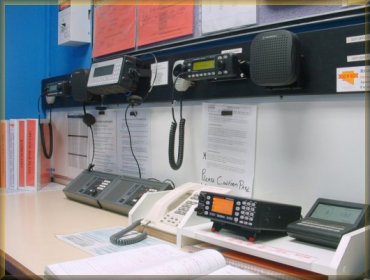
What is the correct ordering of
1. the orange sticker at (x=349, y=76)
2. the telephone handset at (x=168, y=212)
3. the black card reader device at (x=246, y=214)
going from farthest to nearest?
1. the telephone handset at (x=168, y=212)
2. the orange sticker at (x=349, y=76)
3. the black card reader device at (x=246, y=214)

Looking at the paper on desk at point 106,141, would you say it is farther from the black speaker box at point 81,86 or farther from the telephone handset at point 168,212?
the telephone handset at point 168,212

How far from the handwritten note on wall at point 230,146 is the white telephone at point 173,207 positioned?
0.08m

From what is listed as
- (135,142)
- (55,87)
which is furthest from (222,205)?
(55,87)

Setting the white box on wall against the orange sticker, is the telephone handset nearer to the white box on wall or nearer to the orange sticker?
the orange sticker

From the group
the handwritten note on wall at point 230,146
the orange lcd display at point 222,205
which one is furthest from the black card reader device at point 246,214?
the handwritten note on wall at point 230,146

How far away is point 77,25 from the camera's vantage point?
1.97 m

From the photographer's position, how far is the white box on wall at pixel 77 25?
197 centimetres

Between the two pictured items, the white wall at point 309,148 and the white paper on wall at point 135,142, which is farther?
the white paper on wall at point 135,142

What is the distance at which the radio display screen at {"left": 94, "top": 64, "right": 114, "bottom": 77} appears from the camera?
4.91 ft

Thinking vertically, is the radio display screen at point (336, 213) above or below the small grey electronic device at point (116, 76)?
below

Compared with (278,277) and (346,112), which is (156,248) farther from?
(346,112)

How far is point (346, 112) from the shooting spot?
96 cm

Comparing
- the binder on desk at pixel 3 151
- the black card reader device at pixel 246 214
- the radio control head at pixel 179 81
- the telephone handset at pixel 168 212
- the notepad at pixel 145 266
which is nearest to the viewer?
the notepad at pixel 145 266

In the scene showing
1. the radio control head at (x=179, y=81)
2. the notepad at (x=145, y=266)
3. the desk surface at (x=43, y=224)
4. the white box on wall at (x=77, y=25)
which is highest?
the white box on wall at (x=77, y=25)
